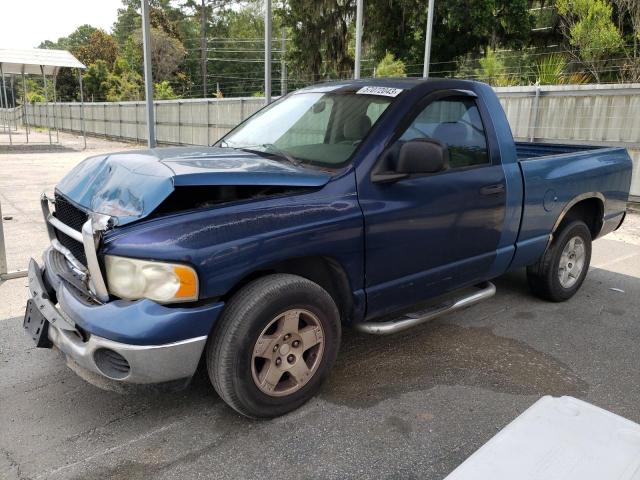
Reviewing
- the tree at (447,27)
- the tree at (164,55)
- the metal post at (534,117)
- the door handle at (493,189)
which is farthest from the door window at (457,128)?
Answer: the tree at (164,55)

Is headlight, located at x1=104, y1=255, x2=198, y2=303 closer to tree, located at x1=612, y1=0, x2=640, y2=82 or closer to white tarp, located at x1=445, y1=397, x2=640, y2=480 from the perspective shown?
white tarp, located at x1=445, y1=397, x2=640, y2=480

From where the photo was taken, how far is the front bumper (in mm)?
2490

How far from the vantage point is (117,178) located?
291 cm

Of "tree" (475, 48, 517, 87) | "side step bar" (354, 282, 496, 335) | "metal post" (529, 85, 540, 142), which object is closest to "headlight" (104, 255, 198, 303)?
"side step bar" (354, 282, 496, 335)

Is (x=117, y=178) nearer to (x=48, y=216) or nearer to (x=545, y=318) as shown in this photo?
(x=48, y=216)

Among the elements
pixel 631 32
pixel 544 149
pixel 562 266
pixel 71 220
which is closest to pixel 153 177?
pixel 71 220

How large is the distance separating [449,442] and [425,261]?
1149 mm

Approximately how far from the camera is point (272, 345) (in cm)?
285

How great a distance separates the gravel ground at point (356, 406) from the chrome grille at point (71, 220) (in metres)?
0.88

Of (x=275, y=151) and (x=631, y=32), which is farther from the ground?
(x=631, y=32)

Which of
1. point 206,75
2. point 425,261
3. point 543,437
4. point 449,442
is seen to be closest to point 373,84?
point 425,261

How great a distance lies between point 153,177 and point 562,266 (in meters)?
3.79

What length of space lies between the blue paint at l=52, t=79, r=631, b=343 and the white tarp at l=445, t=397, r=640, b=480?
143cm

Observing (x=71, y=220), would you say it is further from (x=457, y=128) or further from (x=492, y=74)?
(x=492, y=74)
